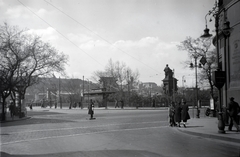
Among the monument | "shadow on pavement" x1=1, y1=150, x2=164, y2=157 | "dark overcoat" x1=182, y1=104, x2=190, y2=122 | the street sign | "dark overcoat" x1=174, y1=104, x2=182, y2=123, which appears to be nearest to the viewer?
"shadow on pavement" x1=1, y1=150, x2=164, y2=157

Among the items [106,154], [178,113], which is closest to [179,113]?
[178,113]

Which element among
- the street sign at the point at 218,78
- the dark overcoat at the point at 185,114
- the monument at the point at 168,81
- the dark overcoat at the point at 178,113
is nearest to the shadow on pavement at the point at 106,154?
the street sign at the point at 218,78

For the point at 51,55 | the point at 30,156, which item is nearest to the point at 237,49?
the point at 30,156

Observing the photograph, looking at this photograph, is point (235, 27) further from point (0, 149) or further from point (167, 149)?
point (0, 149)

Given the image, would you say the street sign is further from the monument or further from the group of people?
the monument

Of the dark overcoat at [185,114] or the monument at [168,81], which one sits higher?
the monument at [168,81]

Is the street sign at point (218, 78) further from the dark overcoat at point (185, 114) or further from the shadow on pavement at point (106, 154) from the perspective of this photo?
the shadow on pavement at point (106, 154)

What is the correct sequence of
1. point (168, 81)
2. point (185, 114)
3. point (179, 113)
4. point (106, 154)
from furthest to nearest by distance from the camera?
point (168, 81) → point (179, 113) → point (185, 114) → point (106, 154)

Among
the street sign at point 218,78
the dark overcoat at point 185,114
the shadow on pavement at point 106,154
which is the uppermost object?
the street sign at point 218,78

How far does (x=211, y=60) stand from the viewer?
3606cm

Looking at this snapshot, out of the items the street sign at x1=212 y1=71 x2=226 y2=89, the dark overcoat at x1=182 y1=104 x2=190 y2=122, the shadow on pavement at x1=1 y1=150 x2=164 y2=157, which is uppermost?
the street sign at x1=212 y1=71 x2=226 y2=89

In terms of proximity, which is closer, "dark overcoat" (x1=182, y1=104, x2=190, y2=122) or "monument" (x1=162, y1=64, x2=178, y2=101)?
"dark overcoat" (x1=182, y1=104, x2=190, y2=122)

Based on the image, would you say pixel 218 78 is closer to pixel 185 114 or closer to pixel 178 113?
pixel 185 114

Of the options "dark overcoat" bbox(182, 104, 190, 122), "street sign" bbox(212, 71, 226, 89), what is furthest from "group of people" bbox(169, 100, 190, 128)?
"street sign" bbox(212, 71, 226, 89)
